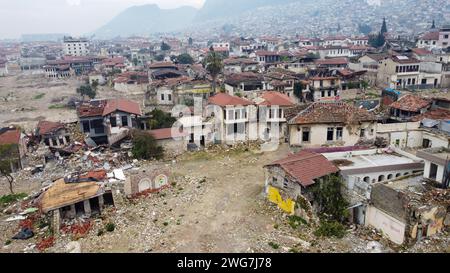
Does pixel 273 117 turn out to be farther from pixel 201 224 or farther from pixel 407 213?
pixel 407 213

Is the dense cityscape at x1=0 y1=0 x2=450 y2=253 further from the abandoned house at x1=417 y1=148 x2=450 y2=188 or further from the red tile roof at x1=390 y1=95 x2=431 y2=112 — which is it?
the red tile roof at x1=390 y1=95 x2=431 y2=112

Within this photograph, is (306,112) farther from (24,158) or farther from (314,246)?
(24,158)

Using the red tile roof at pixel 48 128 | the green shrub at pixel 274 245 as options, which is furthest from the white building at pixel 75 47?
the green shrub at pixel 274 245

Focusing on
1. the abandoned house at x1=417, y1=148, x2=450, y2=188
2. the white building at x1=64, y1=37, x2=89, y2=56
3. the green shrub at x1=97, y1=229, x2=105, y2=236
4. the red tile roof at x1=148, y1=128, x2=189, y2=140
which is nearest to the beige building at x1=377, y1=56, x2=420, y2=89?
the abandoned house at x1=417, y1=148, x2=450, y2=188

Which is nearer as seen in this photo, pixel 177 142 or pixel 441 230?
pixel 441 230

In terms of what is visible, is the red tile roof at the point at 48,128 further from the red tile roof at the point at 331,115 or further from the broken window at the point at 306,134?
the broken window at the point at 306,134

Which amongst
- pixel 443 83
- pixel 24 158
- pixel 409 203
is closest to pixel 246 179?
pixel 409 203
